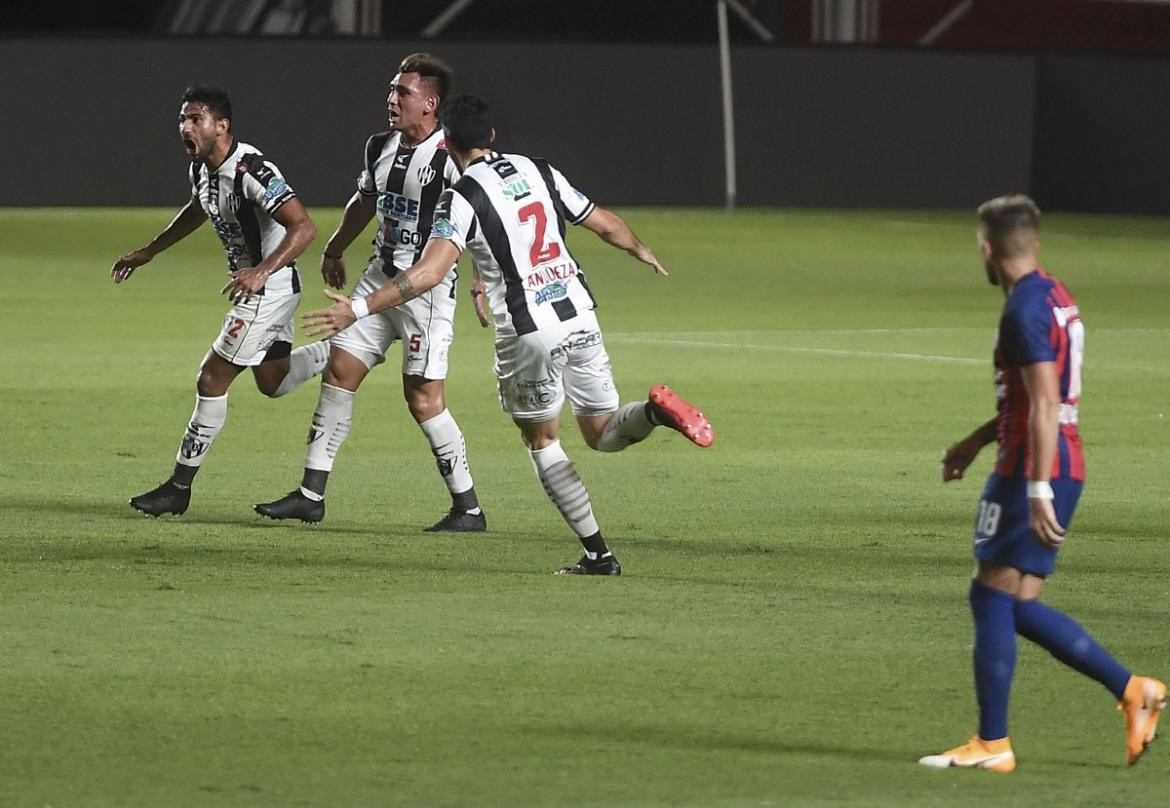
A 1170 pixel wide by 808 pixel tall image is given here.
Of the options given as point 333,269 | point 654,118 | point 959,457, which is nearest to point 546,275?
point 333,269

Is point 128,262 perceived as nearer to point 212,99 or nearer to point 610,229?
point 212,99

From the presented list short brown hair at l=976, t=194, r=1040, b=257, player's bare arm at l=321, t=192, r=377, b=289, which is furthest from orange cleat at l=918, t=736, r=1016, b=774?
player's bare arm at l=321, t=192, r=377, b=289

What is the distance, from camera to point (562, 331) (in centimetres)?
913

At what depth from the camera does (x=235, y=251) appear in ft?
36.9

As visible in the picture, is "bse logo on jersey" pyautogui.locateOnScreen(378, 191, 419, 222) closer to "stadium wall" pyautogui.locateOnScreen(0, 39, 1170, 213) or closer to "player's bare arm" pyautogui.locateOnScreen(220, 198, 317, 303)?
"player's bare arm" pyautogui.locateOnScreen(220, 198, 317, 303)

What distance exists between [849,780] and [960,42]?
44172 millimetres

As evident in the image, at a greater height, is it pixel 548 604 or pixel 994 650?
pixel 994 650

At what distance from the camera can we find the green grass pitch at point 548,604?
250 inches

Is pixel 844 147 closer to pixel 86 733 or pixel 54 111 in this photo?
pixel 54 111

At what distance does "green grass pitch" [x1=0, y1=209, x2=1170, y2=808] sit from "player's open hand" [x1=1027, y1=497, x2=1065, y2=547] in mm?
689

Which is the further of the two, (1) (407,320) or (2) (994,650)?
(1) (407,320)

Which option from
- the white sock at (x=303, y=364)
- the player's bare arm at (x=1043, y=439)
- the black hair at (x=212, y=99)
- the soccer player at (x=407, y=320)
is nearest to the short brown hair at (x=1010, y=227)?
the player's bare arm at (x=1043, y=439)

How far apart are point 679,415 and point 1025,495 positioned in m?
2.87

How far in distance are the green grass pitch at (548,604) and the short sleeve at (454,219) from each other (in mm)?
1380
